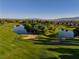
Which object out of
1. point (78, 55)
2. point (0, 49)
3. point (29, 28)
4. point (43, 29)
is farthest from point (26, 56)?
point (29, 28)

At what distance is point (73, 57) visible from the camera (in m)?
35.2

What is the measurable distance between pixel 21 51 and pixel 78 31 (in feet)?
242

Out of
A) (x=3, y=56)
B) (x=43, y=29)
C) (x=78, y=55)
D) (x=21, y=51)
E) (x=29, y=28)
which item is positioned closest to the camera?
(x=3, y=56)

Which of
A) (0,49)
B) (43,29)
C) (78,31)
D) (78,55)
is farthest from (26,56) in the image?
(43,29)

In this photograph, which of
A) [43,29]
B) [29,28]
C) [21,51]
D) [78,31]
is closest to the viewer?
[21,51]

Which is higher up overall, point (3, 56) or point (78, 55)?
point (3, 56)

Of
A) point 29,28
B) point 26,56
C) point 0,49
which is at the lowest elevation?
point 29,28

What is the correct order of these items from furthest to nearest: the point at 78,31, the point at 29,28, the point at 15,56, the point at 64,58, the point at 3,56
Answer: the point at 29,28 < the point at 78,31 < the point at 64,58 < the point at 15,56 < the point at 3,56

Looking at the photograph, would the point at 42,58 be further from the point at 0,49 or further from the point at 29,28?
the point at 29,28

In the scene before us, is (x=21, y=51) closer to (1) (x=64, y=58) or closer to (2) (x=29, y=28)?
(1) (x=64, y=58)

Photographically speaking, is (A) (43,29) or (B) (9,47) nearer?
(B) (9,47)

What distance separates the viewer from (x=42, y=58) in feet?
62.3

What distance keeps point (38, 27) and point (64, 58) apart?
71936 mm

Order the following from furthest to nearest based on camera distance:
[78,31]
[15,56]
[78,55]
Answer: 1. [78,31]
2. [78,55]
3. [15,56]
